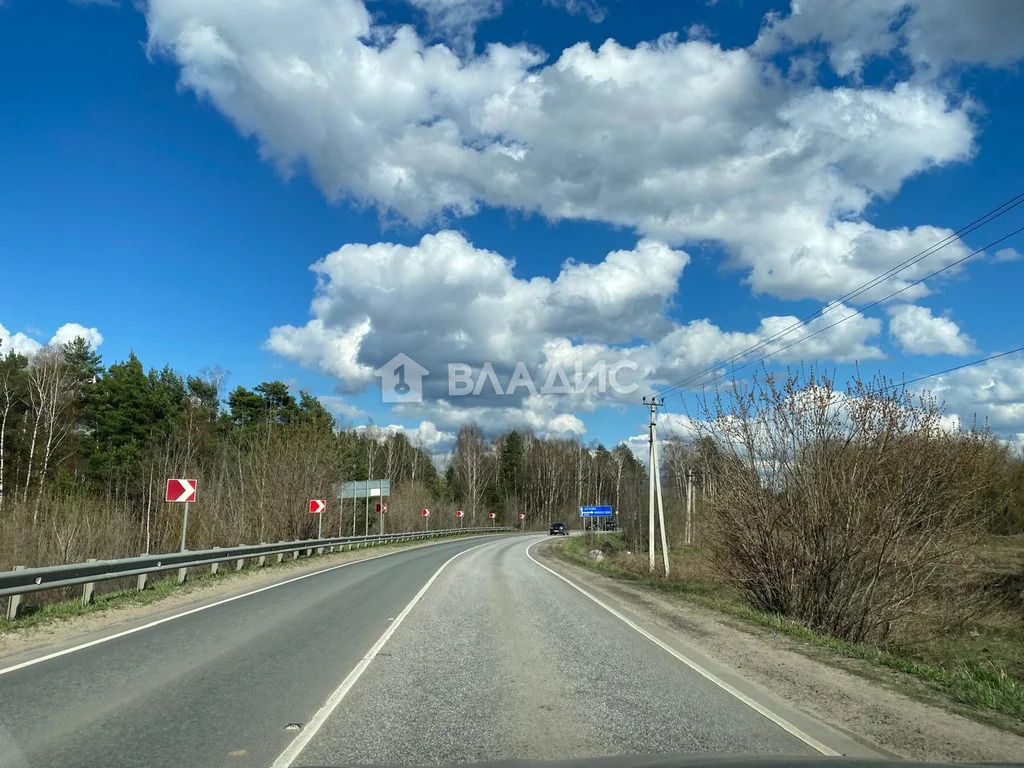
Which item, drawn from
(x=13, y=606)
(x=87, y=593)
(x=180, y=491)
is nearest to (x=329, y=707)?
(x=13, y=606)

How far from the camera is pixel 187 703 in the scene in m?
6.77

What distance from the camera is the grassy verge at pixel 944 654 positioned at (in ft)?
25.5

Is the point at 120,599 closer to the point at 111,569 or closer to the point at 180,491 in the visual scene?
the point at 111,569

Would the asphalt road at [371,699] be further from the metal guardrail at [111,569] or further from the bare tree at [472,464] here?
the bare tree at [472,464]

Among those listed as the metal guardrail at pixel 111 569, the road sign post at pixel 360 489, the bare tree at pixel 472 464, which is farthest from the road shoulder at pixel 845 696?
the bare tree at pixel 472 464

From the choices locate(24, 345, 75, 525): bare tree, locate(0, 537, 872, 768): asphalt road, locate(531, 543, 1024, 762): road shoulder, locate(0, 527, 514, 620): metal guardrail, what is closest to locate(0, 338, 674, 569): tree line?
locate(24, 345, 75, 525): bare tree

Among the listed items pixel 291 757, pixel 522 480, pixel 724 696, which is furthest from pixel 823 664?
pixel 522 480

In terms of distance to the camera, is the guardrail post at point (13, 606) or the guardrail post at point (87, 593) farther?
the guardrail post at point (87, 593)

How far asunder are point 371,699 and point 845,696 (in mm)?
4806

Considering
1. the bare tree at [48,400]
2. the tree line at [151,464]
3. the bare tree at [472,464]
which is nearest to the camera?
the tree line at [151,464]

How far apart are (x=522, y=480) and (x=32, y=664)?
107m

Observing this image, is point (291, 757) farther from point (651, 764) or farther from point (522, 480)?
point (522, 480)

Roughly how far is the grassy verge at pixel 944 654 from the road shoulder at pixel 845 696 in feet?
1.58

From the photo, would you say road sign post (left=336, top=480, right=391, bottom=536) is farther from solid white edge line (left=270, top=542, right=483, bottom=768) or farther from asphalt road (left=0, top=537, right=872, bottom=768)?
solid white edge line (left=270, top=542, right=483, bottom=768)
